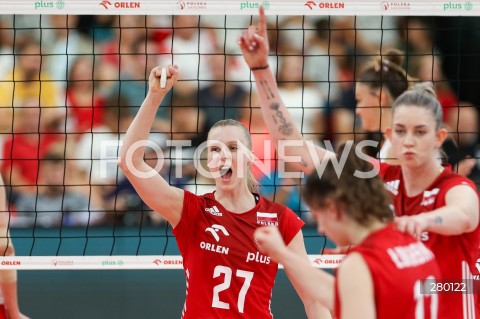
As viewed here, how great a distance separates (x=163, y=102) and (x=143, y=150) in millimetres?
4248

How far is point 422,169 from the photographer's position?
389 centimetres

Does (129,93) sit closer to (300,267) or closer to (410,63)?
(410,63)

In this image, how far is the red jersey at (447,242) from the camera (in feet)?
12.4

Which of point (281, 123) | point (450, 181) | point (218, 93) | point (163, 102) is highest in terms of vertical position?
point (218, 93)

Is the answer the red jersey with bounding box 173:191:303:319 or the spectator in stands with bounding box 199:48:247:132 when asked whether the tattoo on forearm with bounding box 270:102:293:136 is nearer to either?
the red jersey with bounding box 173:191:303:319

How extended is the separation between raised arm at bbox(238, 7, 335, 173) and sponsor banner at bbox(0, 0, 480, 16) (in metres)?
1.91

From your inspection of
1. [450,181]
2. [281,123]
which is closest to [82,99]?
[281,123]

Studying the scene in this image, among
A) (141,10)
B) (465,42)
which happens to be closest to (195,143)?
(141,10)

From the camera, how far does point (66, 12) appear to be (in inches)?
227

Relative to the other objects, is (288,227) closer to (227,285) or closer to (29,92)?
(227,285)

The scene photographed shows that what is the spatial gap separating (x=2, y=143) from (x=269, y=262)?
4.57 metres

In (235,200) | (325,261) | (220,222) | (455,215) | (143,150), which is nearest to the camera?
(455,215)

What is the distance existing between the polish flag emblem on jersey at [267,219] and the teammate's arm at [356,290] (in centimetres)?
191

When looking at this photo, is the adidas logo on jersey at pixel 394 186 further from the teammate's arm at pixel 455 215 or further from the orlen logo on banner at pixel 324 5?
the orlen logo on banner at pixel 324 5
